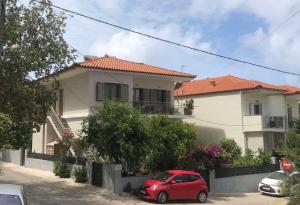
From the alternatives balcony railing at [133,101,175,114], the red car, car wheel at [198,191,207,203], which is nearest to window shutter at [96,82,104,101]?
balcony railing at [133,101,175,114]

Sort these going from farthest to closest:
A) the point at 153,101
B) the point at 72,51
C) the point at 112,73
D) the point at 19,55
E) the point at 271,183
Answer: the point at 153,101, the point at 112,73, the point at 271,183, the point at 72,51, the point at 19,55

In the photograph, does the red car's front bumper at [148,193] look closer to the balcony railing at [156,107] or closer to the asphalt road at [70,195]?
the asphalt road at [70,195]

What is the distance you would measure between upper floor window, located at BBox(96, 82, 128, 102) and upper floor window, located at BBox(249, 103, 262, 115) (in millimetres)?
13053

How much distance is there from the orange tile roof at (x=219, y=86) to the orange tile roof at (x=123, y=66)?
5948 millimetres

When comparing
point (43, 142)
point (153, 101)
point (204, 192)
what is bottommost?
point (204, 192)

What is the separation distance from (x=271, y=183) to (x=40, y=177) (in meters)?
14.4

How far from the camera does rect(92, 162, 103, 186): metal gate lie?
26.0 meters

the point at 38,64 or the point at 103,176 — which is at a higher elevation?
the point at 38,64

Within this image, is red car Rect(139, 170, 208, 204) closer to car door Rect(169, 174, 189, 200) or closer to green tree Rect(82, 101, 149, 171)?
car door Rect(169, 174, 189, 200)

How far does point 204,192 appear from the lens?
2475 cm

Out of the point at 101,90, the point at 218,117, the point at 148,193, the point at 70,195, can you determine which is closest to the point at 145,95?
the point at 101,90

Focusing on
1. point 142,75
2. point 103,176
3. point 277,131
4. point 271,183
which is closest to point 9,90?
point 103,176

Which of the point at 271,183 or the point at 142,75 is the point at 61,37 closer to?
the point at 142,75

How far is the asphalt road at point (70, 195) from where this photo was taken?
70.8 feet
